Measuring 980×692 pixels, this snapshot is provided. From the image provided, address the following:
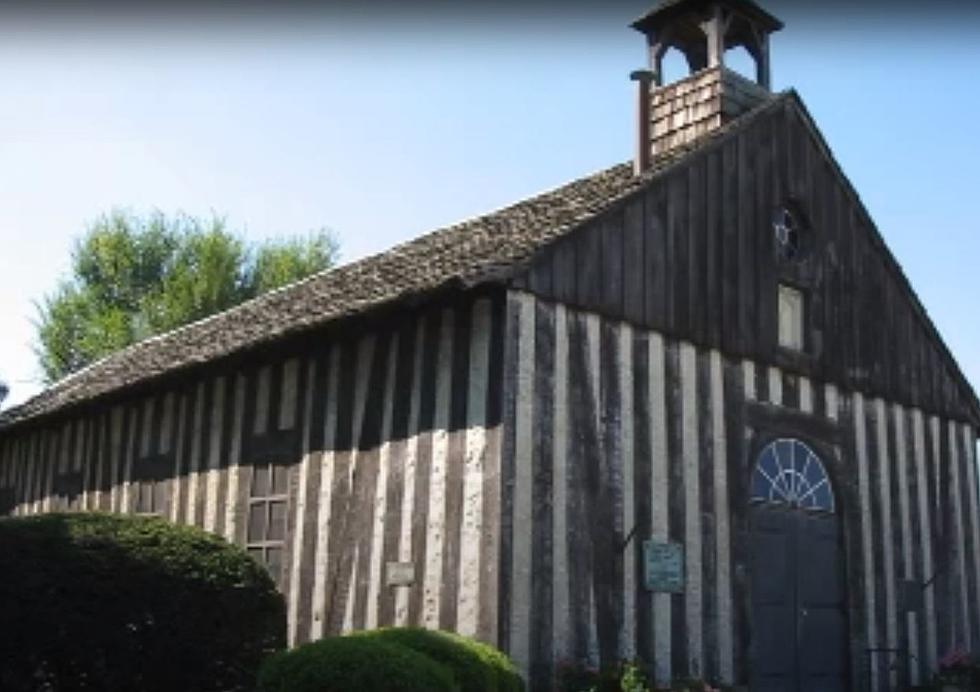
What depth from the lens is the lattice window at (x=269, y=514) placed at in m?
14.7

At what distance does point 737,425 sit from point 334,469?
487cm

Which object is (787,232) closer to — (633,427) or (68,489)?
(633,427)

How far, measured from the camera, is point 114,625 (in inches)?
380

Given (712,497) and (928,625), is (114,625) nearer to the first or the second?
(712,497)

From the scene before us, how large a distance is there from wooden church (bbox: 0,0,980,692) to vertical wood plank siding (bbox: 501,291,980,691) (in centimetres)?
3

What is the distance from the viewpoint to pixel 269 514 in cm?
1496

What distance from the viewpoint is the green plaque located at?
12.9 meters

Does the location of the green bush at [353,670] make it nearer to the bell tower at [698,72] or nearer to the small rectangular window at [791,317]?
the small rectangular window at [791,317]

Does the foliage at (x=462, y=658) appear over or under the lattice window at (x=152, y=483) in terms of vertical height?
under

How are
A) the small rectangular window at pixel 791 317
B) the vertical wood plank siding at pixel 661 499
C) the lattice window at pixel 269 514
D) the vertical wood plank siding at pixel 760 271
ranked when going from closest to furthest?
1. the vertical wood plank siding at pixel 661 499
2. the vertical wood plank siding at pixel 760 271
3. the lattice window at pixel 269 514
4. the small rectangular window at pixel 791 317

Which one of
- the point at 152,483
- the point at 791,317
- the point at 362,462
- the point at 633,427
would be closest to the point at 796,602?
the point at 633,427

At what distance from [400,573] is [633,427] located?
3.02 m

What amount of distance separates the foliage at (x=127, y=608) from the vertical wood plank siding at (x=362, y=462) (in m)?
2.18

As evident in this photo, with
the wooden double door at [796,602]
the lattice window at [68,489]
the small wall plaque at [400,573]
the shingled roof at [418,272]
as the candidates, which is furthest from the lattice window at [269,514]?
the wooden double door at [796,602]
